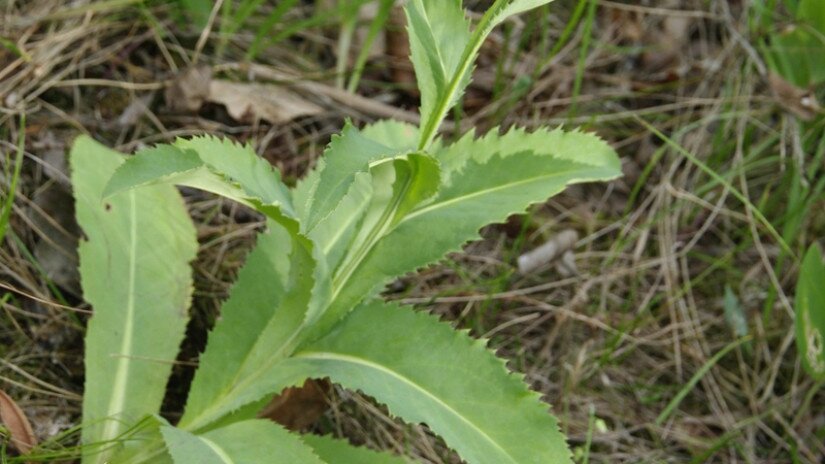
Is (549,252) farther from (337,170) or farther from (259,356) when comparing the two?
(337,170)

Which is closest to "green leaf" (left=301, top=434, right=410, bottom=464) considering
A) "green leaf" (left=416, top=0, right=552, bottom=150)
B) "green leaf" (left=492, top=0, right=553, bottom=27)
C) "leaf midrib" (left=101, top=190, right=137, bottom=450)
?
"leaf midrib" (left=101, top=190, right=137, bottom=450)

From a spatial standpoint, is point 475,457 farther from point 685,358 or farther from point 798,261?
point 798,261

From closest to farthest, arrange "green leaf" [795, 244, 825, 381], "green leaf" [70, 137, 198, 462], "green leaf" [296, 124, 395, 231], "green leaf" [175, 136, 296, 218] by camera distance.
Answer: "green leaf" [296, 124, 395, 231] < "green leaf" [175, 136, 296, 218] < "green leaf" [70, 137, 198, 462] < "green leaf" [795, 244, 825, 381]

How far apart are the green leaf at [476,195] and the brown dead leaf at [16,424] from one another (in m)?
0.59

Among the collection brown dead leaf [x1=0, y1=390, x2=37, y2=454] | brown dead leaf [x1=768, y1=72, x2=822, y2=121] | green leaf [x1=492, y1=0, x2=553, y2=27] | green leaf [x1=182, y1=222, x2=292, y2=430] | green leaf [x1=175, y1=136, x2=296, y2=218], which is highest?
green leaf [x1=492, y1=0, x2=553, y2=27]

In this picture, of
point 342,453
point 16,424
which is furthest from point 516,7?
point 16,424

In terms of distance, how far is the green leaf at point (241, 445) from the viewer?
4.69ft

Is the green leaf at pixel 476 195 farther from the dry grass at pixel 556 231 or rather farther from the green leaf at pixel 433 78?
the dry grass at pixel 556 231

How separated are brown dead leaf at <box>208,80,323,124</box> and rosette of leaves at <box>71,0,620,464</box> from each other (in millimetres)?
488

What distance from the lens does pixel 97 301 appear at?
5.74ft

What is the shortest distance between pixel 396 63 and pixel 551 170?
3.50 ft

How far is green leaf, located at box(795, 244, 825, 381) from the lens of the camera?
206 centimetres

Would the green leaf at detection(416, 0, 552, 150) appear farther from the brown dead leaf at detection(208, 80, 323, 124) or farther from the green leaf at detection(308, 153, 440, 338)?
the brown dead leaf at detection(208, 80, 323, 124)

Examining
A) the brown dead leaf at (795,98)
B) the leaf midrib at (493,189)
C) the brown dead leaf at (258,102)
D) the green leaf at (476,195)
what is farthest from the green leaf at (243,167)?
the brown dead leaf at (795,98)
